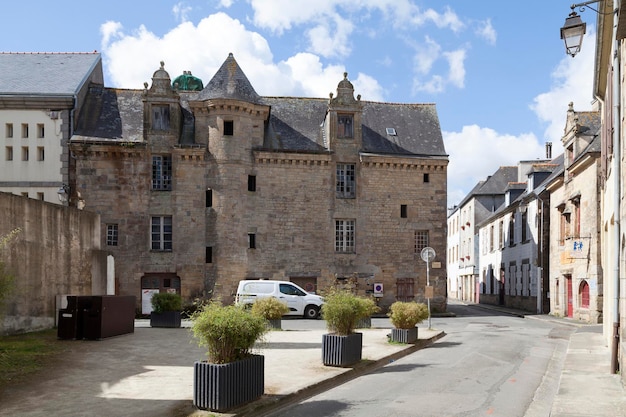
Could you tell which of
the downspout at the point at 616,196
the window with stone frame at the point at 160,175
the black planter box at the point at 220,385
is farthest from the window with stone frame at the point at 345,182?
the black planter box at the point at 220,385

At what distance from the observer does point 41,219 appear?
65.3ft

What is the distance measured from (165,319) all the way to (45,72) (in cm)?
1766

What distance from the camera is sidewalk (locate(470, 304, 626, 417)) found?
9.24 metres

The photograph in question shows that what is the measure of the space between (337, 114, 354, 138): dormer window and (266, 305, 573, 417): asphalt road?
1687 cm

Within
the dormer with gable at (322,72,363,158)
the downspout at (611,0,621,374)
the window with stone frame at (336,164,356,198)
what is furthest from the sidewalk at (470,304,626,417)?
the dormer with gable at (322,72,363,158)

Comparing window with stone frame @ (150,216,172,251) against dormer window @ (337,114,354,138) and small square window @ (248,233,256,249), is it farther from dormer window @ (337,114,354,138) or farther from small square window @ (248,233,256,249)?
dormer window @ (337,114,354,138)

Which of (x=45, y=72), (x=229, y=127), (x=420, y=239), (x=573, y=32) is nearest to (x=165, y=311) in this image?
(x=229, y=127)

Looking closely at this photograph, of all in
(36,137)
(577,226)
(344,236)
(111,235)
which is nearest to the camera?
(577,226)

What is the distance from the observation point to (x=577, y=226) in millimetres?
29875

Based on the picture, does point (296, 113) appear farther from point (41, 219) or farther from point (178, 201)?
point (41, 219)

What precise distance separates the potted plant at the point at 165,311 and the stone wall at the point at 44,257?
2745 mm

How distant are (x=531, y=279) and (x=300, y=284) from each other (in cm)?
1358

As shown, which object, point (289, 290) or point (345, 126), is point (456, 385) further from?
point (345, 126)

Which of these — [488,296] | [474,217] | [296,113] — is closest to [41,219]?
[296,113]
